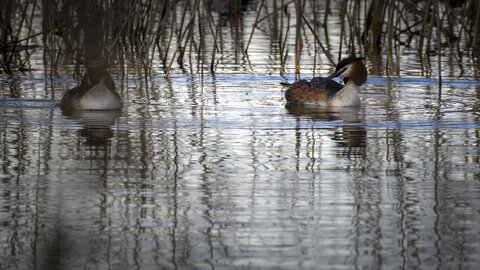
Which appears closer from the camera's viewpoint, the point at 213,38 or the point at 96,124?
the point at 96,124

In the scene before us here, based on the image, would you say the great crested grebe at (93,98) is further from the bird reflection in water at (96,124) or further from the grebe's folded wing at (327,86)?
the grebe's folded wing at (327,86)

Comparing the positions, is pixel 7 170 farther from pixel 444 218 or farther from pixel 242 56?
pixel 242 56

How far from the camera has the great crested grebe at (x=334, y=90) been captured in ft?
30.8

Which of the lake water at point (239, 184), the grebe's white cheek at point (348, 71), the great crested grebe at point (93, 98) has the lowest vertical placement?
the lake water at point (239, 184)

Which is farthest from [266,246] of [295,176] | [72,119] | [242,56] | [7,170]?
[242,56]

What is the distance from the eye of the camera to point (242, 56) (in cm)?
1392

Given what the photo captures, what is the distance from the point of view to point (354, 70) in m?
9.68

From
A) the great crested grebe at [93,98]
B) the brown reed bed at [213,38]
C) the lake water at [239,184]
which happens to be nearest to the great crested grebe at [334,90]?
the lake water at [239,184]

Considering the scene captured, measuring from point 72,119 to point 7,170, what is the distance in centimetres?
248

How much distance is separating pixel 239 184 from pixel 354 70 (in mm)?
4639

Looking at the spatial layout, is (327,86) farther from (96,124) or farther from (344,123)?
(96,124)

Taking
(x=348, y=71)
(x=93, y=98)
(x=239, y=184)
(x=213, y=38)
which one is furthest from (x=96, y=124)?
(x=213, y=38)

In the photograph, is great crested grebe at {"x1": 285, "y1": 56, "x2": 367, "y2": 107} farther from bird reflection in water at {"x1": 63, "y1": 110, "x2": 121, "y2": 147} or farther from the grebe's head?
bird reflection in water at {"x1": 63, "y1": 110, "x2": 121, "y2": 147}

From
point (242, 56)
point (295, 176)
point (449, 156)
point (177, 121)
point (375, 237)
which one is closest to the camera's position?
point (375, 237)
